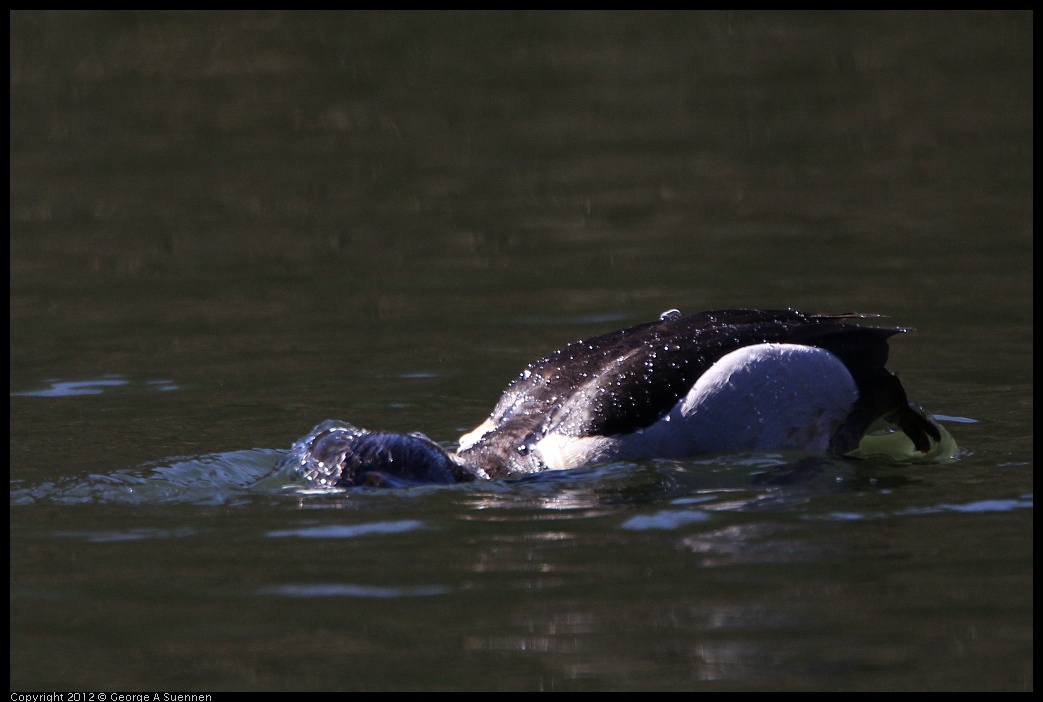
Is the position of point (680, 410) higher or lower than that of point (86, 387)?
higher

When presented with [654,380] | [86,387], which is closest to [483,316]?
[86,387]

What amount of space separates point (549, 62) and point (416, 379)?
1078cm

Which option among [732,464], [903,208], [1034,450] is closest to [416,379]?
[732,464]

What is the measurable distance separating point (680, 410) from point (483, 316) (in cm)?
383

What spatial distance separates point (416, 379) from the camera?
10070 mm

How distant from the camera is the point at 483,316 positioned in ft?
37.7

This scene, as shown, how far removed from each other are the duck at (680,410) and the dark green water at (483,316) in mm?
178

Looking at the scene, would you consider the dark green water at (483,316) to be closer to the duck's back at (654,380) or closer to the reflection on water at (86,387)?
the reflection on water at (86,387)

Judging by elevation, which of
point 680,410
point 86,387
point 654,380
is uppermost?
point 654,380

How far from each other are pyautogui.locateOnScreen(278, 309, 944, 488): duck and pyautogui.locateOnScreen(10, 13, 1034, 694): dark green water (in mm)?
178

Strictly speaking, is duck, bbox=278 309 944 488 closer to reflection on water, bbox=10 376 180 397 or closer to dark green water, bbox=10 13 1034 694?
dark green water, bbox=10 13 1034 694

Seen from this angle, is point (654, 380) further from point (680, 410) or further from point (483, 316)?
point (483, 316)

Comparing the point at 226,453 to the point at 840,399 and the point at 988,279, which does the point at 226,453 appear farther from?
the point at 988,279

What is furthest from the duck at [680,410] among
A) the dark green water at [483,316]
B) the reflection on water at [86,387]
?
the reflection on water at [86,387]
